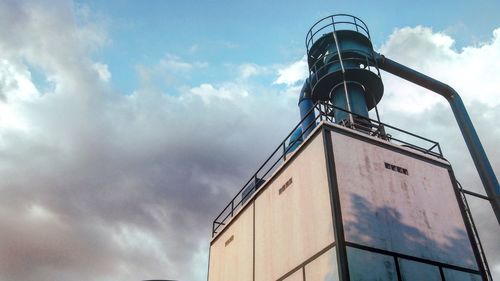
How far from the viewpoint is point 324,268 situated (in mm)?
10883

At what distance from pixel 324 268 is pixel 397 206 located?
3249 mm

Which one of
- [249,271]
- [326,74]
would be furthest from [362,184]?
[326,74]

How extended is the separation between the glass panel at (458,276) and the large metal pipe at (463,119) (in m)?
5.55

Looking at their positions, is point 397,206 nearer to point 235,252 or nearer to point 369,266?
point 369,266

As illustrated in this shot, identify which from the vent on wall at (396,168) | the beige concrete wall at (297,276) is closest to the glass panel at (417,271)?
the beige concrete wall at (297,276)

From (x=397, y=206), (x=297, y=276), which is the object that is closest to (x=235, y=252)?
(x=297, y=276)

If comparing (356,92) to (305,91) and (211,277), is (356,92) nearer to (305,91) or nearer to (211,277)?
(305,91)

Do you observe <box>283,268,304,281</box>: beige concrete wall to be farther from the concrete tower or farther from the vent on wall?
the vent on wall

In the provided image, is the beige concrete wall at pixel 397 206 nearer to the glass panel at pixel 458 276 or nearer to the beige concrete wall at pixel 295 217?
the glass panel at pixel 458 276

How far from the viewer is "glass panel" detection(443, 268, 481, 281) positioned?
39.0 feet

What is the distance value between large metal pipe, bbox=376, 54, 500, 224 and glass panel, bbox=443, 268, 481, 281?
219 inches

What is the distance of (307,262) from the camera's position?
11.7 metres

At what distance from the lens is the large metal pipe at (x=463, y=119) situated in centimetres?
1772

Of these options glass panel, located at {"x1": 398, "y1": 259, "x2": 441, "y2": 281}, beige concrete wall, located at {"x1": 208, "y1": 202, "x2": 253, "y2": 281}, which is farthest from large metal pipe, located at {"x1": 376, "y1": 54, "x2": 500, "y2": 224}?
beige concrete wall, located at {"x1": 208, "y1": 202, "x2": 253, "y2": 281}
